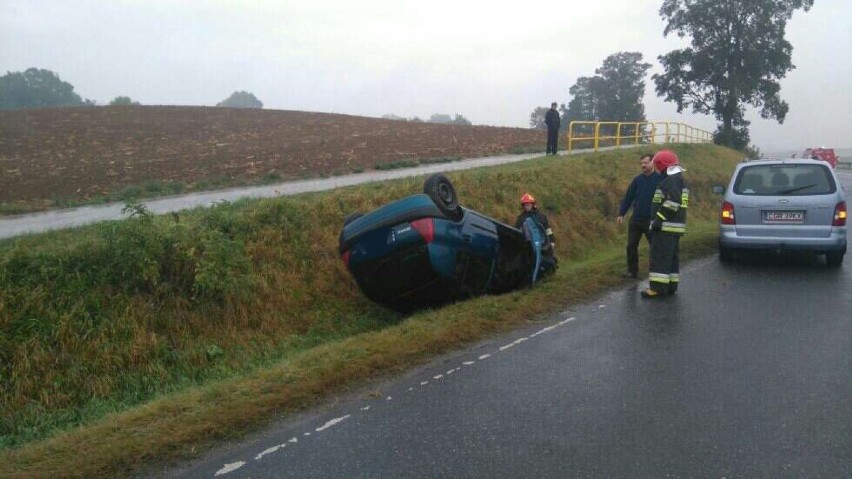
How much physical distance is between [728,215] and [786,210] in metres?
0.76

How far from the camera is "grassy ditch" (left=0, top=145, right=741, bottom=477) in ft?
14.6

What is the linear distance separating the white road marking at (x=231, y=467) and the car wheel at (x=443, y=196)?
391cm

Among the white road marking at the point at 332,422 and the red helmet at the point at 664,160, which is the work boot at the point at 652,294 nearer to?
the red helmet at the point at 664,160

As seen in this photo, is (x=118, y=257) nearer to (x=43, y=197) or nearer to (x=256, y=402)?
(x=256, y=402)

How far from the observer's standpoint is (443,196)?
7.43 meters

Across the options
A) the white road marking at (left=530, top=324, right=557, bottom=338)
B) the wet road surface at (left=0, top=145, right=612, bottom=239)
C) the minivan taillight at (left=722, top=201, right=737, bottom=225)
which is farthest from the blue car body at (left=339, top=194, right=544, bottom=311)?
the minivan taillight at (left=722, top=201, right=737, bottom=225)

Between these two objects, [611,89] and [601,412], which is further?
[611,89]

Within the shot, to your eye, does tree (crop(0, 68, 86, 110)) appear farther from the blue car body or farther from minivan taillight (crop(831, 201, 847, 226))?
minivan taillight (crop(831, 201, 847, 226))

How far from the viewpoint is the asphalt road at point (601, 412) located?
3664 millimetres

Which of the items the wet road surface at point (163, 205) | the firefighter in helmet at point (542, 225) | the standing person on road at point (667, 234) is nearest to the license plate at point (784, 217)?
the standing person on road at point (667, 234)

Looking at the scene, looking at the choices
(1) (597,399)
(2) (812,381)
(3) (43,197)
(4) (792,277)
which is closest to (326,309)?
(1) (597,399)

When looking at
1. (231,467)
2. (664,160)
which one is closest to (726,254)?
(664,160)

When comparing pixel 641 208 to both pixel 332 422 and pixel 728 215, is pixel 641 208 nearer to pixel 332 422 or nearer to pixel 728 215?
pixel 728 215

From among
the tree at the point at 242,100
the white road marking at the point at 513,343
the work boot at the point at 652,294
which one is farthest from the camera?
the tree at the point at 242,100
